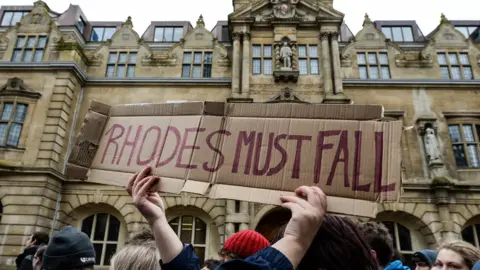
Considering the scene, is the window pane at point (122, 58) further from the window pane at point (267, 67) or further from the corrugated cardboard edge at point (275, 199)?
the corrugated cardboard edge at point (275, 199)

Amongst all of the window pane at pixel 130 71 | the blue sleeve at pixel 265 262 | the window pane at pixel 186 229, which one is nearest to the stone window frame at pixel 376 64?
the window pane at pixel 186 229

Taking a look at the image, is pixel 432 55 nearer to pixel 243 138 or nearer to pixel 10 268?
pixel 243 138

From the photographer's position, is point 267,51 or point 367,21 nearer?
point 267,51

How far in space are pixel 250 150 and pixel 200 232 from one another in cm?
1253

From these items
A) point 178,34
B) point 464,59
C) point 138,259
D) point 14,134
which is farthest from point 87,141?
point 178,34

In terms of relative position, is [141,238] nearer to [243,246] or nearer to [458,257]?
[243,246]

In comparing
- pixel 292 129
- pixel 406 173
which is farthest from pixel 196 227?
pixel 292 129

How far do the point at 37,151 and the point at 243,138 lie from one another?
46.5ft

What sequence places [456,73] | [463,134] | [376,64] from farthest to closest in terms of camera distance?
[376,64] → [456,73] → [463,134]

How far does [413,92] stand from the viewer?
15180mm

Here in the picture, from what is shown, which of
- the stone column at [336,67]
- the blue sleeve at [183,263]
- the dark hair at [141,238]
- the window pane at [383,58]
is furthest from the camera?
the window pane at [383,58]

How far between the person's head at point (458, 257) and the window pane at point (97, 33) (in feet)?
80.8

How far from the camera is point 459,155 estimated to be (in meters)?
14.0

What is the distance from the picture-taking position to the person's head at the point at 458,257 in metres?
3.19
